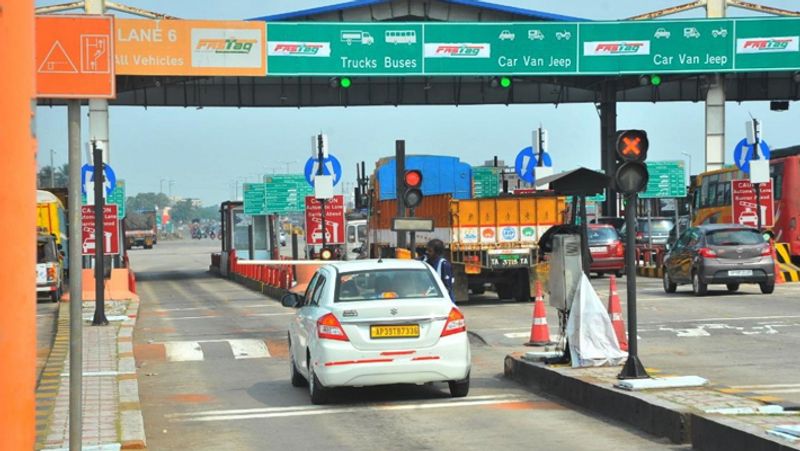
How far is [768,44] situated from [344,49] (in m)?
14.1

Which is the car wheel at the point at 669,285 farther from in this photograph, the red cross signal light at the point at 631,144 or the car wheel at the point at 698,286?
the red cross signal light at the point at 631,144

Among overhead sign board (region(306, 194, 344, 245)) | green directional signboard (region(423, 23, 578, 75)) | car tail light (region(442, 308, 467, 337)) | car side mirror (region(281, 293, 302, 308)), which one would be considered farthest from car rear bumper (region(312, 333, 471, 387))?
green directional signboard (region(423, 23, 578, 75))

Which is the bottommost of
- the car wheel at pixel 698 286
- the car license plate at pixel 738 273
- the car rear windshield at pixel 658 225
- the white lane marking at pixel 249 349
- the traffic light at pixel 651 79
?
the white lane marking at pixel 249 349

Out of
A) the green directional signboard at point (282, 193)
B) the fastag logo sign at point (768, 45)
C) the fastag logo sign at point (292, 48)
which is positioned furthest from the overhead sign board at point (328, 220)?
the fastag logo sign at point (768, 45)

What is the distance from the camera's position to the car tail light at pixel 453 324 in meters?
12.5

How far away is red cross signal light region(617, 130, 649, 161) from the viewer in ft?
38.5

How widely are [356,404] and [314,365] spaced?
0.61m

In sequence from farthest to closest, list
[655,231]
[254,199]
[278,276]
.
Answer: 1. [655,231]
2. [254,199]
3. [278,276]

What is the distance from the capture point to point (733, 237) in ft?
91.6

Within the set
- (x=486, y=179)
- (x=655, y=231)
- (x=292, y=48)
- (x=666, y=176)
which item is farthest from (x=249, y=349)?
(x=666, y=176)

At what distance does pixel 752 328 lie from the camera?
19.8 meters

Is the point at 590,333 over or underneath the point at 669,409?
over

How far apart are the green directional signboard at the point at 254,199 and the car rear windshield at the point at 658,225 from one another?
15.0 metres

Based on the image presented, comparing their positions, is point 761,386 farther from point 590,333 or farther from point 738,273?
point 738,273
